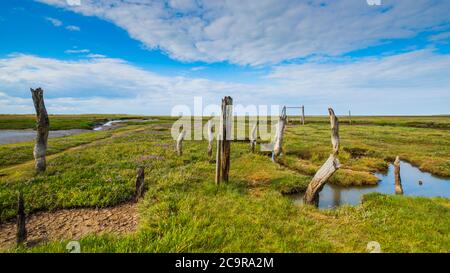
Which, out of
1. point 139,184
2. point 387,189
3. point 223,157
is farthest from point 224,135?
point 387,189

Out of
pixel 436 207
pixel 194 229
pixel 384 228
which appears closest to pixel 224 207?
pixel 194 229

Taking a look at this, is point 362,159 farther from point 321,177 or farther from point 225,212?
point 225,212

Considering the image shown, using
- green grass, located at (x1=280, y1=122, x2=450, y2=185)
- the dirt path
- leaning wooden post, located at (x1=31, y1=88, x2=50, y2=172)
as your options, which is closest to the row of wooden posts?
leaning wooden post, located at (x1=31, y1=88, x2=50, y2=172)

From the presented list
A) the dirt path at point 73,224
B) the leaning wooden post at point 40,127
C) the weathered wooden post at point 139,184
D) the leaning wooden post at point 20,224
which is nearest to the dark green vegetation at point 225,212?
the weathered wooden post at point 139,184

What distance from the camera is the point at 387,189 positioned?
17.0 m

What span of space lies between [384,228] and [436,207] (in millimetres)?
4645

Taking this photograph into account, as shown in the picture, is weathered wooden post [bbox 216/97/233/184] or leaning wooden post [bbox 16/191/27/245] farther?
weathered wooden post [bbox 216/97/233/184]

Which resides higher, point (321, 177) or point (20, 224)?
point (321, 177)

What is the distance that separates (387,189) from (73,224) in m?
19.3

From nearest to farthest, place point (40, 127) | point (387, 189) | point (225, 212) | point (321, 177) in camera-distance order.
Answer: point (225, 212)
point (321, 177)
point (40, 127)
point (387, 189)

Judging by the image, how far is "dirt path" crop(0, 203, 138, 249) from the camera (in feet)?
26.1

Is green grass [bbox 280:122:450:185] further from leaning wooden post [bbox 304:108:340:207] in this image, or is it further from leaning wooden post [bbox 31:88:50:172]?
leaning wooden post [bbox 31:88:50:172]

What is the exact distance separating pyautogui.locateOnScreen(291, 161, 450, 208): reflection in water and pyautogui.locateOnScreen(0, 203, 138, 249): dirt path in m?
8.99

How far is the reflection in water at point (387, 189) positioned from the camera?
566 inches
